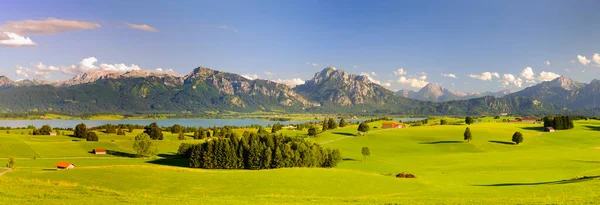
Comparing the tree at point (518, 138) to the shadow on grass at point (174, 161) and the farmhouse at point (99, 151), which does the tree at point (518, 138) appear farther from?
the farmhouse at point (99, 151)

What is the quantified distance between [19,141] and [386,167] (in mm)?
104455

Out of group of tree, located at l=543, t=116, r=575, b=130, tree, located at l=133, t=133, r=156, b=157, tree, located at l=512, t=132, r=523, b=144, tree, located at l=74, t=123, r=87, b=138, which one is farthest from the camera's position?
group of tree, located at l=543, t=116, r=575, b=130

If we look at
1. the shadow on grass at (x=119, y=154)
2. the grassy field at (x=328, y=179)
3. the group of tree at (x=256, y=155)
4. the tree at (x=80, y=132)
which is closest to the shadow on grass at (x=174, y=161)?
the grassy field at (x=328, y=179)

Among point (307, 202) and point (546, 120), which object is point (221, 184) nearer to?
point (307, 202)

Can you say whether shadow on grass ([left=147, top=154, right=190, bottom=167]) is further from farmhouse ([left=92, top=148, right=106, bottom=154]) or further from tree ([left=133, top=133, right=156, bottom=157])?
farmhouse ([left=92, top=148, right=106, bottom=154])

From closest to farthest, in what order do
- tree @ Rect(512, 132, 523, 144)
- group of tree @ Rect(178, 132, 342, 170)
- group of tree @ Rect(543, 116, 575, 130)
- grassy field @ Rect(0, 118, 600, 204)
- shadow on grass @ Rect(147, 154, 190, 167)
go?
grassy field @ Rect(0, 118, 600, 204) → group of tree @ Rect(178, 132, 342, 170) → shadow on grass @ Rect(147, 154, 190, 167) → tree @ Rect(512, 132, 523, 144) → group of tree @ Rect(543, 116, 575, 130)

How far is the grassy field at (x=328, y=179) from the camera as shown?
92.5 feet

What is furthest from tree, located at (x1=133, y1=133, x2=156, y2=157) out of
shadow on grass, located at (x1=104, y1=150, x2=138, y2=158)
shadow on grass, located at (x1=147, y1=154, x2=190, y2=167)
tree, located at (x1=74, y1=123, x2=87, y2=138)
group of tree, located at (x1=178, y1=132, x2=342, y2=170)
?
tree, located at (x1=74, y1=123, x2=87, y2=138)

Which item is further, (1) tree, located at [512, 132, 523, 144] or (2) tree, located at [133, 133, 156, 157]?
(1) tree, located at [512, 132, 523, 144]

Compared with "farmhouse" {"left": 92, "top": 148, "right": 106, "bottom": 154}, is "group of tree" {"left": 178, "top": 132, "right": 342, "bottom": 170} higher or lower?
higher

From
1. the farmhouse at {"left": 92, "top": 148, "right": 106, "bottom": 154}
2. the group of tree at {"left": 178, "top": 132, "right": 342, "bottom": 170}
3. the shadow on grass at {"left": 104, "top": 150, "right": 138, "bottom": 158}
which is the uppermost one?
the group of tree at {"left": 178, "top": 132, "right": 342, "bottom": 170}

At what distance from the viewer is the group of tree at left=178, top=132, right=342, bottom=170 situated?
80188 mm

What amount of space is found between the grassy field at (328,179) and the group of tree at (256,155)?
5.34 m

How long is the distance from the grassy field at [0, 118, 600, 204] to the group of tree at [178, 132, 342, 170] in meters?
5.34
